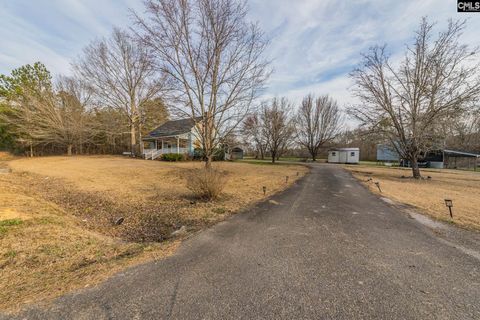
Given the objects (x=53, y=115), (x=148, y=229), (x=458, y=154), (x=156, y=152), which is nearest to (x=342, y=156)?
(x=458, y=154)

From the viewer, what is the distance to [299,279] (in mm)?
2604

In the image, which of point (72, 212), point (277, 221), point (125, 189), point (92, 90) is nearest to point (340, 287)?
point (277, 221)

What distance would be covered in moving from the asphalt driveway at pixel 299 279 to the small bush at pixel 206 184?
2270mm

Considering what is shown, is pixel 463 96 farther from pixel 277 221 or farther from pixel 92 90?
pixel 92 90

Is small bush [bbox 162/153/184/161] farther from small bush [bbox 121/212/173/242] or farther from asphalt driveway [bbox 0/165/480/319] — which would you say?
asphalt driveway [bbox 0/165/480/319]

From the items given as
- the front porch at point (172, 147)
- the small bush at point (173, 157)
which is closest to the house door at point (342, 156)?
the front porch at point (172, 147)

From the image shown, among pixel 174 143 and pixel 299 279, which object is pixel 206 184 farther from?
pixel 174 143

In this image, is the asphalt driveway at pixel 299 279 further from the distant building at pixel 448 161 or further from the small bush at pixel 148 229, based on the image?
the distant building at pixel 448 161

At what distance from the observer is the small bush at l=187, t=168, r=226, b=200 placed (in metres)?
6.69

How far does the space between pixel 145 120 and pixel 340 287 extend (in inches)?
1117

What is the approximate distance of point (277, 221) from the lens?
502 centimetres

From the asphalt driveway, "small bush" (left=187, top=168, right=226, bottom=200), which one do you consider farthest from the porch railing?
the asphalt driveway

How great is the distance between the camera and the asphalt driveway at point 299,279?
204 cm

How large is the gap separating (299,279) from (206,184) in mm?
4540
